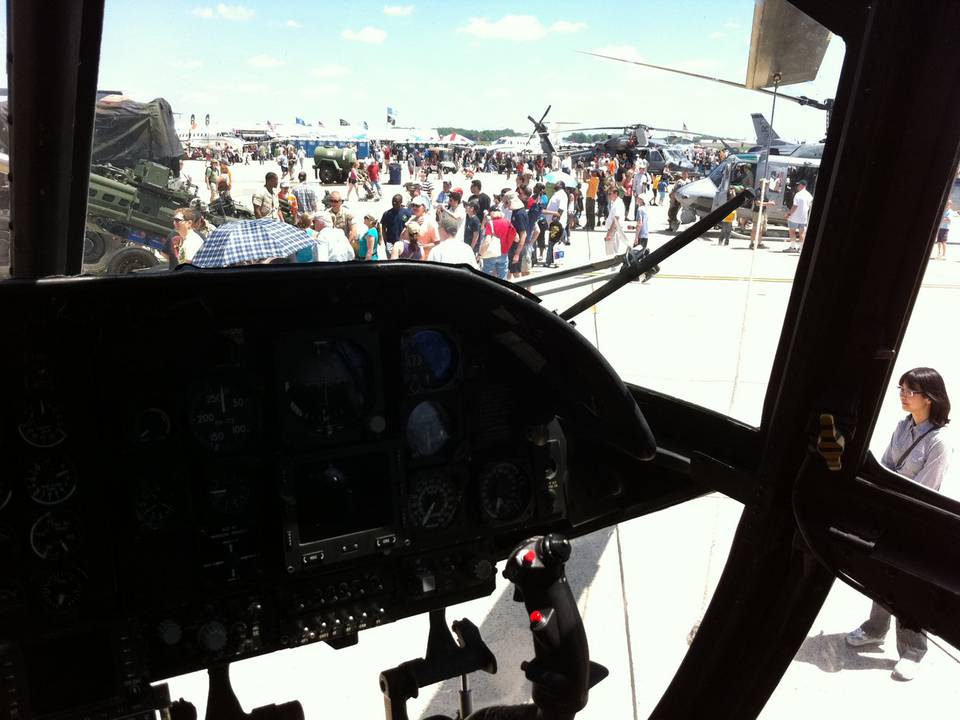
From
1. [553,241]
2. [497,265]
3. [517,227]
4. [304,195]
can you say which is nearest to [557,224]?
[553,241]

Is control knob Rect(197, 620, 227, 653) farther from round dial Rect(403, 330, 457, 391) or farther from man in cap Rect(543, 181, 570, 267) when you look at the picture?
man in cap Rect(543, 181, 570, 267)

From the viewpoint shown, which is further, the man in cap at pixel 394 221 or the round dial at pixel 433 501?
the man in cap at pixel 394 221

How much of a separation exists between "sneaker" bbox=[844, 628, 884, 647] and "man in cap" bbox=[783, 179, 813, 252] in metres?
1.33

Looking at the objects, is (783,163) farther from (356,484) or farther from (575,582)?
(575,582)

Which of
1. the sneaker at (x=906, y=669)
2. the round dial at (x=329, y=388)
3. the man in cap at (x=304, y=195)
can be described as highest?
the man in cap at (x=304, y=195)

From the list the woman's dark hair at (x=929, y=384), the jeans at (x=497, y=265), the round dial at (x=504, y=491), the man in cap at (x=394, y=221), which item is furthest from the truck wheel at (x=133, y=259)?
the woman's dark hair at (x=929, y=384)

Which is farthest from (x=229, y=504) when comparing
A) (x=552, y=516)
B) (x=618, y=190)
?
(x=618, y=190)

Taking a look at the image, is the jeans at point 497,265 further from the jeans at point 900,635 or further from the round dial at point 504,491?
the jeans at point 900,635

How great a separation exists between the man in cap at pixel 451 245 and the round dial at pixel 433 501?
98 cm

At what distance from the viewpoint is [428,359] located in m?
2.05

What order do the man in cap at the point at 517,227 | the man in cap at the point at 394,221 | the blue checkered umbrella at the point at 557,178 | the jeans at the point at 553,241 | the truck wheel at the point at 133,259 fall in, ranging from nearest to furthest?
the truck wheel at the point at 133,259 → the man in cap at the point at 394,221 → the jeans at the point at 553,241 → the man in cap at the point at 517,227 → the blue checkered umbrella at the point at 557,178

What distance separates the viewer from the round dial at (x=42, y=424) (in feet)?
5.41

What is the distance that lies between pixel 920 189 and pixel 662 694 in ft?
5.80

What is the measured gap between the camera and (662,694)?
2.60 meters
